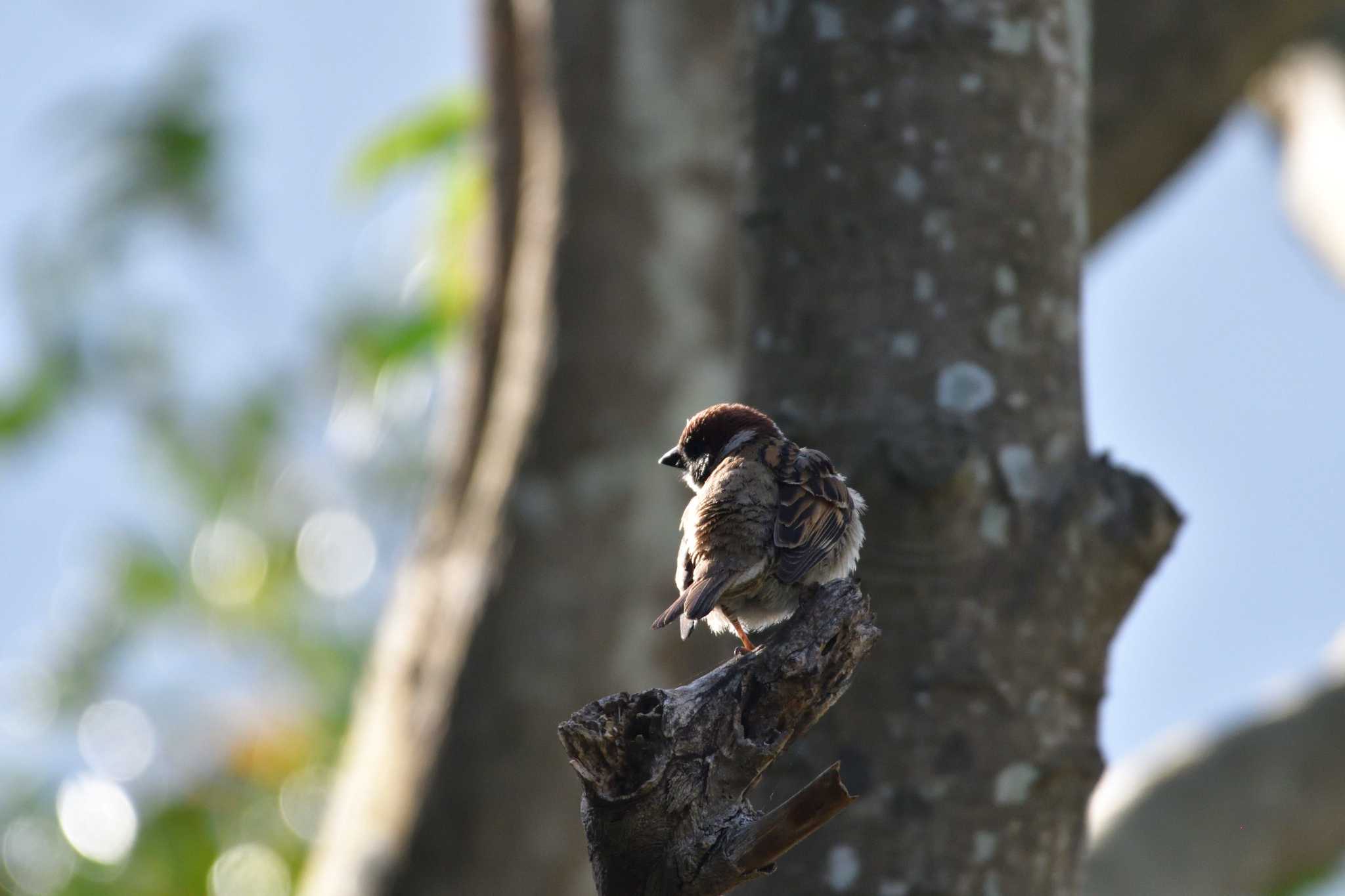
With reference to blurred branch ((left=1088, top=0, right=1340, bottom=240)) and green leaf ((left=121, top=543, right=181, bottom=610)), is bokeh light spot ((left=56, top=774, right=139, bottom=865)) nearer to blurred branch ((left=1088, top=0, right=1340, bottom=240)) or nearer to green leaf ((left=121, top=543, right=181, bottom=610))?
green leaf ((left=121, top=543, right=181, bottom=610))

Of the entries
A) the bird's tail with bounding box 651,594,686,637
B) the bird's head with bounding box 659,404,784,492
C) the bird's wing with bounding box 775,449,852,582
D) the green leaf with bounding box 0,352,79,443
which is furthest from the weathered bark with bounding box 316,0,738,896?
the green leaf with bounding box 0,352,79,443

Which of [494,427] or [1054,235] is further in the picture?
[494,427]

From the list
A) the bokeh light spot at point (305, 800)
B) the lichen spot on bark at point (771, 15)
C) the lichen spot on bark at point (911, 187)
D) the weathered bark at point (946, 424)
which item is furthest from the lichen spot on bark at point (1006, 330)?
the bokeh light spot at point (305, 800)

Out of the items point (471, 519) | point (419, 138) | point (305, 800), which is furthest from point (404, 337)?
point (305, 800)

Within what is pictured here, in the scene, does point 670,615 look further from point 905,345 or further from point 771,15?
point 771,15

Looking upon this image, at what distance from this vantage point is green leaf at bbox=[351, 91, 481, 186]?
30.3ft

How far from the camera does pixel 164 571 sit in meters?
14.3

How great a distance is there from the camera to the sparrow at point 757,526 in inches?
92.7

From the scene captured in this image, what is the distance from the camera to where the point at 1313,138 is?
364 inches

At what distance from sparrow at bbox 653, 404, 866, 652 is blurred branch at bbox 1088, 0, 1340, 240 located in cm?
625

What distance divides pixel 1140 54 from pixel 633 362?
3348 millimetres

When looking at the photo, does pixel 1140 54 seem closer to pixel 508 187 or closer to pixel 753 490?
pixel 508 187

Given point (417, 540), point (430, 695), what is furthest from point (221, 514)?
point (430, 695)

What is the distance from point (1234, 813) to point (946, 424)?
14.9ft
